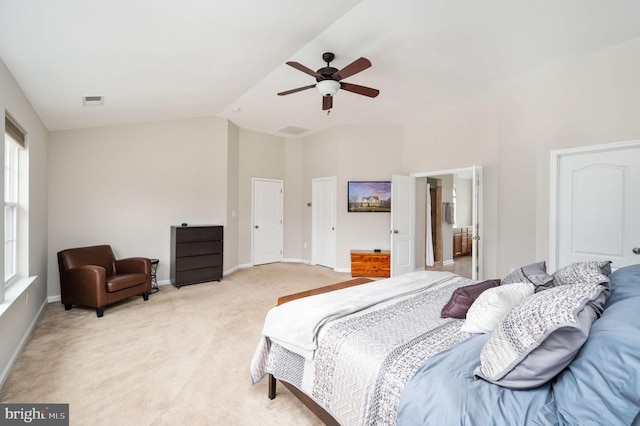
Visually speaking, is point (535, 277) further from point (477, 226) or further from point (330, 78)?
point (477, 226)

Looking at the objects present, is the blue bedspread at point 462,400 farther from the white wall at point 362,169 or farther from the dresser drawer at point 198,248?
the white wall at point 362,169

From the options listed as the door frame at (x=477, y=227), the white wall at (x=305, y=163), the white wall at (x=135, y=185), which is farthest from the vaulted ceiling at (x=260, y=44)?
the door frame at (x=477, y=227)

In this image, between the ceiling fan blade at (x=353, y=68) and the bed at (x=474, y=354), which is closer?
the bed at (x=474, y=354)

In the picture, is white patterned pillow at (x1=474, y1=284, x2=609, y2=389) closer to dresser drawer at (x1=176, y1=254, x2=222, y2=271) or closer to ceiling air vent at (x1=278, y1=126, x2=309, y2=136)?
dresser drawer at (x1=176, y1=254, x2=222, y2=271)

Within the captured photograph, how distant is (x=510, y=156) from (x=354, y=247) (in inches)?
119

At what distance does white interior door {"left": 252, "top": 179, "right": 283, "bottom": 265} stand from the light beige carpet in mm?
2425

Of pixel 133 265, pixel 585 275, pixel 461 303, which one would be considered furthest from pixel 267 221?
pixel 585 275

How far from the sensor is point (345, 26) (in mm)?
2717

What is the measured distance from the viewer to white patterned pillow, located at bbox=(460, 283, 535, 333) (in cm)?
143

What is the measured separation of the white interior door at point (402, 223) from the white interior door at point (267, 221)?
2.70 meters

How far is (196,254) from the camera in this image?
4758mm

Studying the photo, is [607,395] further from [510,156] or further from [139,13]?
→ [510,156]

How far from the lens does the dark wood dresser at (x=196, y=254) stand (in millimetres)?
4590

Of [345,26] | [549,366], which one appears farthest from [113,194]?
[549,366]
